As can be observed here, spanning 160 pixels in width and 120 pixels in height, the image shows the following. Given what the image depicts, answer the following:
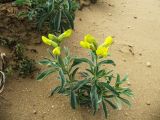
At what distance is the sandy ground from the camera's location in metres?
3.12

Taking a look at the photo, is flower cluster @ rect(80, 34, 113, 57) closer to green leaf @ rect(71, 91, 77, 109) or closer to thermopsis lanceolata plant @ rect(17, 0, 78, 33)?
green leaf @ rect(71, 91, 77, 109)

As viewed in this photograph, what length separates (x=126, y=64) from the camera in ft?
12.4

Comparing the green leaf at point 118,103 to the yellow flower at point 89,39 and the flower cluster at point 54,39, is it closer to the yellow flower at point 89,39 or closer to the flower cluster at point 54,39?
the yellow flower at point 89,39

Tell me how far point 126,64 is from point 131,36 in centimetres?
62

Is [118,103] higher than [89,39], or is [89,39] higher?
[89,39]

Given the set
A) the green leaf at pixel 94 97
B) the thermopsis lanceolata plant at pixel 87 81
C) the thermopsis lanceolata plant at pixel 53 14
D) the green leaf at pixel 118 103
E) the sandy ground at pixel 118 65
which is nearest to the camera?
the thermopsis lanceolata plant at pixel 87 81

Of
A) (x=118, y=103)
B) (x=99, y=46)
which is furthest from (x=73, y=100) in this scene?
(x=99, y=46)

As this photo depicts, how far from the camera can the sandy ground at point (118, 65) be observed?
3.12 meters

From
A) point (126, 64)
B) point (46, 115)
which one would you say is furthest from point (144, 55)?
point (46, 115)

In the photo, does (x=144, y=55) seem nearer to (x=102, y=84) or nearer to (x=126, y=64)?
(x=126, y=64)

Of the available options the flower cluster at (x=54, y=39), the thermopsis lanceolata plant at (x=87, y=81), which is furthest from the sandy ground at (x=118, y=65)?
the flower cluster at (x=54, y=39)

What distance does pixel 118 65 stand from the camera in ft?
12.2

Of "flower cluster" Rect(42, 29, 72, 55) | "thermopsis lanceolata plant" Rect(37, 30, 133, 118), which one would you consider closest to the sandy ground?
"thermopsis lanceolata plant" Rect(37, 30, 133, 118)

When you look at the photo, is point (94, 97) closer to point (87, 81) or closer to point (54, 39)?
point (87, 81)
